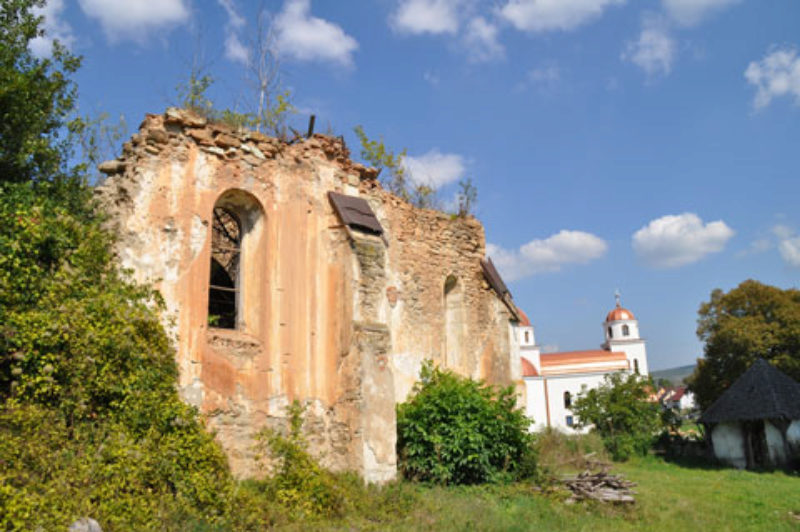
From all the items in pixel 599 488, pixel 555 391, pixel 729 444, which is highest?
pixel 555 391

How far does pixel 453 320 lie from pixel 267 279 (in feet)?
17.5

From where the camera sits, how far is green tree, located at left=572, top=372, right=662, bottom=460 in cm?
2102

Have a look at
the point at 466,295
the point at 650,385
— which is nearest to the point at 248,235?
the point at 466,295

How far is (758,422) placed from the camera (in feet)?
62.3

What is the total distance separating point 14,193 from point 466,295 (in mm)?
8918

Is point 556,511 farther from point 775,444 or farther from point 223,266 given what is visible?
point 775,444

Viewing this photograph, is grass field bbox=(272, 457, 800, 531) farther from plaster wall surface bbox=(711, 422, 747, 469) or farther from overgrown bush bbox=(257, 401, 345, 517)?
plaster wall surface bbox=(711, 422, 747, 469)

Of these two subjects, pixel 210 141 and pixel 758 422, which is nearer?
pixel 210 141

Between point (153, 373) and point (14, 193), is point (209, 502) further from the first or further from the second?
point (14, 193)

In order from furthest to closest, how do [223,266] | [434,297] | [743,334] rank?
1. [743,334]
2. [434,297]
3. [223,266]

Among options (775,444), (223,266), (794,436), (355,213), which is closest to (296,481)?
(355,213)

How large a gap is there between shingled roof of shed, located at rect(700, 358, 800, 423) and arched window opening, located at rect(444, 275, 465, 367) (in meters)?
10.5

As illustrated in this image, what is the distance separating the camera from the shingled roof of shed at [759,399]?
720 inches

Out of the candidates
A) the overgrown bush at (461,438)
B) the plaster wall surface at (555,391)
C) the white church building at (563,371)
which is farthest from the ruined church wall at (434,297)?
the plaster wall surface at (555,391)
